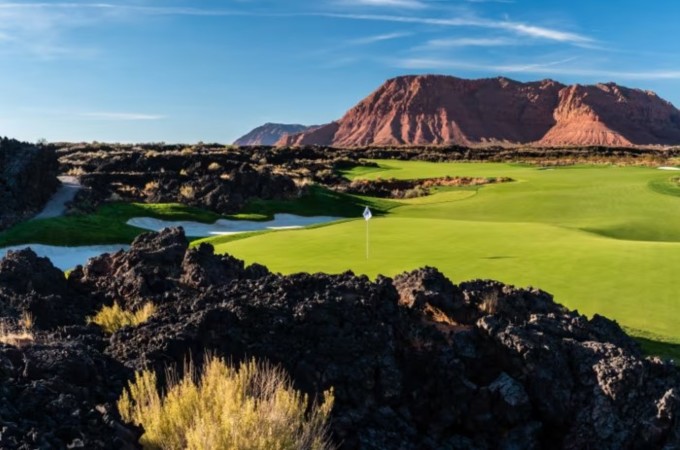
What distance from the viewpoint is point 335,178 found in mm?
48438

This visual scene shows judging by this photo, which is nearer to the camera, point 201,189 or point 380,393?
point 380,393

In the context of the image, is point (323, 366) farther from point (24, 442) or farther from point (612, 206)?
point (612, 206)

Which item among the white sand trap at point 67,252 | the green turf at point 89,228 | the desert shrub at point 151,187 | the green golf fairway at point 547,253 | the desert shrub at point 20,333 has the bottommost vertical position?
the white sand trap at point 67,252

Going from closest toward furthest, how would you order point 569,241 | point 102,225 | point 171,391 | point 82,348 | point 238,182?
point 171,391
point 82,348
point 569,241
point 102,225
point 238,182

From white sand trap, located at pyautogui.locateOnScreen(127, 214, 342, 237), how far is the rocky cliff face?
5447 mm

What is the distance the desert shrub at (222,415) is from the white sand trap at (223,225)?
21.1 meters

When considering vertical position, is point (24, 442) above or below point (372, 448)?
above

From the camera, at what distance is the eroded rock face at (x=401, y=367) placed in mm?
5059

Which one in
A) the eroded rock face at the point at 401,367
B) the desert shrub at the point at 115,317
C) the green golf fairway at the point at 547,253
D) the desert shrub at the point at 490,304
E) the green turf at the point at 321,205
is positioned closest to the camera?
the eroded rock face at the point at 401,367

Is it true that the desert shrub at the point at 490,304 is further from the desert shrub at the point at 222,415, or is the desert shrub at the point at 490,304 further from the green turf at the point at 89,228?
the green turf at the point at 89,228

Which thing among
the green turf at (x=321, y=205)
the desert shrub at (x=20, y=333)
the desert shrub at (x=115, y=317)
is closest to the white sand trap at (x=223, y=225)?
the green turf at (x=321, y=205)

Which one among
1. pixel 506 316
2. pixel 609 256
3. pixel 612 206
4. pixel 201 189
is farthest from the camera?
pixel 201 189

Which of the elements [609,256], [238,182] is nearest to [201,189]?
[238,182]

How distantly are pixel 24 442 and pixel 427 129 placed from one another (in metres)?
192
